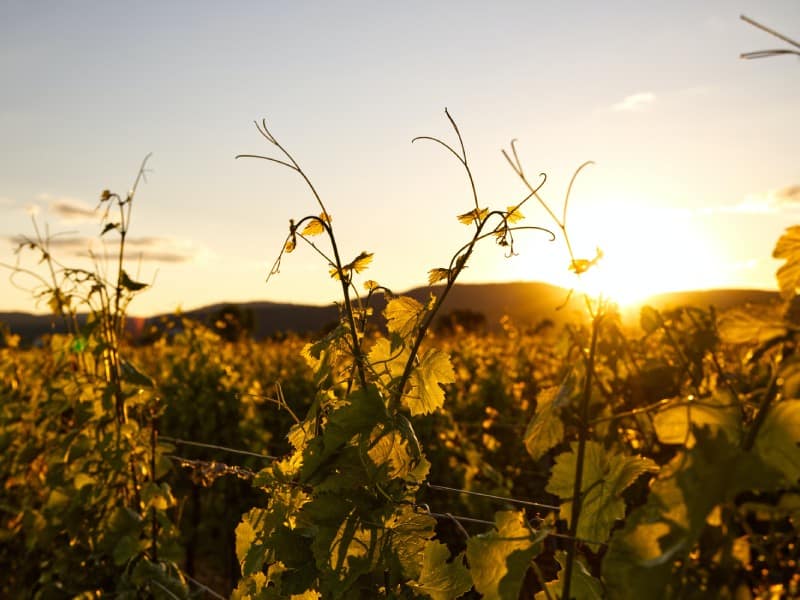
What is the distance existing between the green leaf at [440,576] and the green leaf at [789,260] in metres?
0.88

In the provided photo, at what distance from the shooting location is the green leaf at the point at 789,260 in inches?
40.0

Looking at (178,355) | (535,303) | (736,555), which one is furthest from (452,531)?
(535,303)

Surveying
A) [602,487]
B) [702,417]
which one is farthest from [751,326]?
[602,487]

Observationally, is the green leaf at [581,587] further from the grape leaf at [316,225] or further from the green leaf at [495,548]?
the grape leaf at [316,225]

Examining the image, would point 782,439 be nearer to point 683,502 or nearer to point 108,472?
point 683,502

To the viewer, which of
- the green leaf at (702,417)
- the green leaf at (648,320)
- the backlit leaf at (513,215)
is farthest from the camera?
the green leaf at (648,320)

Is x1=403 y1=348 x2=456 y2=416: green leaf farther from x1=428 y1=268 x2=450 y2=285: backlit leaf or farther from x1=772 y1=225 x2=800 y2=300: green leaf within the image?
x1=772 y1=225 x2=800 y2=300: green leaf

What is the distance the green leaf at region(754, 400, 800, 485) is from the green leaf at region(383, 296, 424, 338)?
0.84 meters

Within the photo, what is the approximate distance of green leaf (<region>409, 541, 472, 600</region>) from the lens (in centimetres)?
161

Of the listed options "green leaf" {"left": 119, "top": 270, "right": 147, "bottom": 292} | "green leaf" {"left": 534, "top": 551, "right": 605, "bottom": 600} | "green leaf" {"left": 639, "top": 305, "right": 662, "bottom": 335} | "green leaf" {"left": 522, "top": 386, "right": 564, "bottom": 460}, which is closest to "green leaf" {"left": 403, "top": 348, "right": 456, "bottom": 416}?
"green leaf" {"left": 522, "top": 386, "right": 564, "bottom": 460}

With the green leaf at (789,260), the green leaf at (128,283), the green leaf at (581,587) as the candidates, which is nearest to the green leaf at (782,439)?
the green leaf at (789,260)

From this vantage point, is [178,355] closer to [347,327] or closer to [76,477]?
[76,477]

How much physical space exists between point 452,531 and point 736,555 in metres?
6.13

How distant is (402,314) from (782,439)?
2.90 feet
